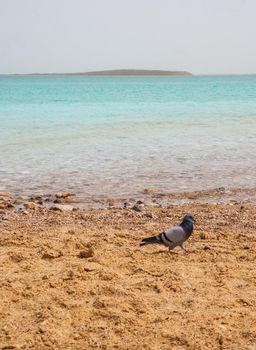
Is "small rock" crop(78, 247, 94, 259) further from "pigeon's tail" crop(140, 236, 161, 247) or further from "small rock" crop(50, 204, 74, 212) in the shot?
"small rock" crop(50, 204, 74, 212)

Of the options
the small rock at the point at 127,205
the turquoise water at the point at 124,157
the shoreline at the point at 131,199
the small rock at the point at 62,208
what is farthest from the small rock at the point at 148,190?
the small rock at the point at 62,208

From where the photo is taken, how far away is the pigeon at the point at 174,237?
580cm

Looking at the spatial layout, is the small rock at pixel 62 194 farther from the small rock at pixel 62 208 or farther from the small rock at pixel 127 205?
the small rock at pixel 127 205

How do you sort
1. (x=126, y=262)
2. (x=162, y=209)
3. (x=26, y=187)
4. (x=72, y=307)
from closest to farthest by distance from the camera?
1. (x=72, y=307)
2. (x=126, y=262)
3. (x=162, y=209)
4. (x=26, y=187)

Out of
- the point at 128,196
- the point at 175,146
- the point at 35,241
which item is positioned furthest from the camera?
the point at 175,146

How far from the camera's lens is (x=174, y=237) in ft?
19.1

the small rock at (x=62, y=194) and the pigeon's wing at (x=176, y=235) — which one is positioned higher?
the pigeon's wing at (x=176, y=235)

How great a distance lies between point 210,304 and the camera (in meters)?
4.51

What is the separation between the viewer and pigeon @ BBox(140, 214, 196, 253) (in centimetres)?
580

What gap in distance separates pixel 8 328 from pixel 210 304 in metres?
1.58

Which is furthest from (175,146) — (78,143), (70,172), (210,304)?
(210,304)

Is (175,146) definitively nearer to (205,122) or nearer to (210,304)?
(205,122)

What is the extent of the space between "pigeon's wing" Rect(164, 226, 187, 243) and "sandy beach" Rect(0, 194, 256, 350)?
0.18 m

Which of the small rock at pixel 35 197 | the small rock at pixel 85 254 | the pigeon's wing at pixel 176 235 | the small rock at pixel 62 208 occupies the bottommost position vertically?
the small rock at pixel 35 197
